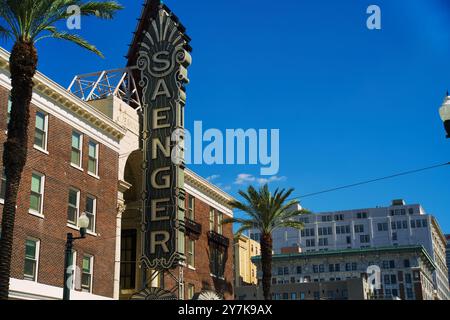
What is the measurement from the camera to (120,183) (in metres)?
43.7

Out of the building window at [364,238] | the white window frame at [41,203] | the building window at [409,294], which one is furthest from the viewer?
the building window at [364,238]

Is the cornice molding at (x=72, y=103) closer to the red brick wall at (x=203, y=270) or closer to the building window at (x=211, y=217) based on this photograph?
the red brick wall at (x=203, y=270)

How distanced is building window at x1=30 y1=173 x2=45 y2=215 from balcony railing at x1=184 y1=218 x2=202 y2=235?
60.7ft

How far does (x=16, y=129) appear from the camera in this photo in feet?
78.4

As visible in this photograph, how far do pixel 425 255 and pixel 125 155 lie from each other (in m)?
107

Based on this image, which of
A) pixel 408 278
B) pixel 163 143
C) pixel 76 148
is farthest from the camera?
pixel 408 278

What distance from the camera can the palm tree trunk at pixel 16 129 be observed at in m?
23.2

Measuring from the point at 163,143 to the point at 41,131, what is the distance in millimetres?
9580

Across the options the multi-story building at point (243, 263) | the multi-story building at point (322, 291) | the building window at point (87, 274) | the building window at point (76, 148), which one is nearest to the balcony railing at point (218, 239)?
the building window at point (87, 274)

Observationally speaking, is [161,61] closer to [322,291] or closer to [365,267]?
[322,291]

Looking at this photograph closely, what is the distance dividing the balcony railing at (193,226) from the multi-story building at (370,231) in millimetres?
116445

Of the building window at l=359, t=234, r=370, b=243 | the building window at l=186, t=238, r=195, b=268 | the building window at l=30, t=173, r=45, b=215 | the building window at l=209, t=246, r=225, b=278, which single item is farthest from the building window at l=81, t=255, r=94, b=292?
the building window at l=359, t=234, r=370, b=243

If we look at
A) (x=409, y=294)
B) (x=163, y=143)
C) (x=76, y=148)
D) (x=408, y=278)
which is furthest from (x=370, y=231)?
(x=76, y=148)
